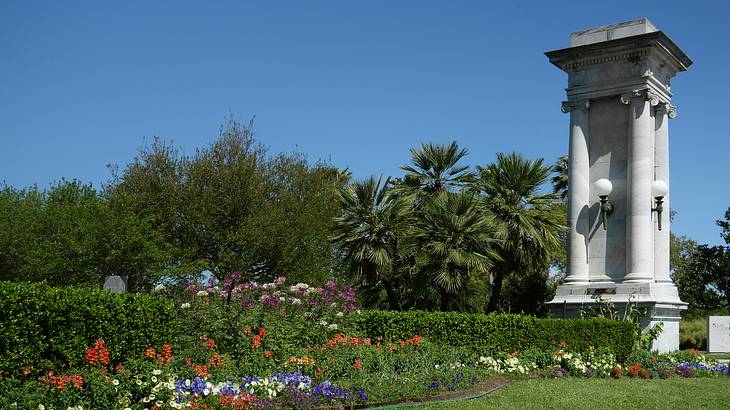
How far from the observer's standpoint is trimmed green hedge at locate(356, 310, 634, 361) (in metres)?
15.7

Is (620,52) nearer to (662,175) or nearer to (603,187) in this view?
(662,175)

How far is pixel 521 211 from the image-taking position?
943 inches

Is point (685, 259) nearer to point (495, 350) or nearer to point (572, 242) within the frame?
point (572, 242)

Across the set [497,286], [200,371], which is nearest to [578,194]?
[497,286]

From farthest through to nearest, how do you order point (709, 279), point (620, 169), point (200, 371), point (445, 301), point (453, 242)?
point (709, 279) → point (445, 301) → point (453, 242) → point (620, 169) → point (200, 371)

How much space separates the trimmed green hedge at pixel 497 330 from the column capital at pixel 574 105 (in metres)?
6.68

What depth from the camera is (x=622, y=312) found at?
1945 cm

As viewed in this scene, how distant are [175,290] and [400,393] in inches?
238

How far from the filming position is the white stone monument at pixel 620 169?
19.8 m

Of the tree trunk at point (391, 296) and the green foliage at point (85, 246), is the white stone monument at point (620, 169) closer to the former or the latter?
the tree trunk at point (391, 296)

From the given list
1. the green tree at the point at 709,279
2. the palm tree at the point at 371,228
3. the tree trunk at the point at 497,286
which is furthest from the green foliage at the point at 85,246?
the green tree at the point at 709,279

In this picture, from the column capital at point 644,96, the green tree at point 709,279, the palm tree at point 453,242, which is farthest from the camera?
the green tree at point 709,279

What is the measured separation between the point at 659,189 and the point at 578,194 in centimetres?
204

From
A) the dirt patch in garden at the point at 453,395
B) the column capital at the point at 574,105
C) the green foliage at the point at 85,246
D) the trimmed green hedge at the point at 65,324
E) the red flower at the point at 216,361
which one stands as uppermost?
the column capital at the point at 574,105
